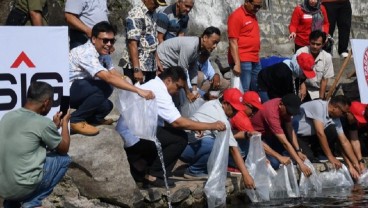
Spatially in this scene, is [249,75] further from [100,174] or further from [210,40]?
[100,174]

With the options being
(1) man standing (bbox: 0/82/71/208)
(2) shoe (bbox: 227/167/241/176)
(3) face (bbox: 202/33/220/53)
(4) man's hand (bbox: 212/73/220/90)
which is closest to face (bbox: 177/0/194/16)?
(3) face (bbox: 202/33/220/53)

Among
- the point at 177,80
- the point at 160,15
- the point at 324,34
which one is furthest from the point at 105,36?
the point at 324,34

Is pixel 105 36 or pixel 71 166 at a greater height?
pixel 105 36

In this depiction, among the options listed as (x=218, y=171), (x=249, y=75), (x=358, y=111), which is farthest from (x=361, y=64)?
(x=218, y=171)

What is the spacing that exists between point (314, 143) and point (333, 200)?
1.57 m

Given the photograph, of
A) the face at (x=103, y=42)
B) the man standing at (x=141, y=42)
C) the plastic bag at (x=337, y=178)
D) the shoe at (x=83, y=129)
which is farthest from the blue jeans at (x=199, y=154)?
the plastic bag at (x=337, y=178)

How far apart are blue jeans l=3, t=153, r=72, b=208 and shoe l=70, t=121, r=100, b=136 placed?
3.19 feet

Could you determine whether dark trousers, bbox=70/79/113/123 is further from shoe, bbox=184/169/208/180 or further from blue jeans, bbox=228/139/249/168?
blue jeans, bbox=228/139/249/168

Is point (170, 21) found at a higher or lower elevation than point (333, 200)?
higher

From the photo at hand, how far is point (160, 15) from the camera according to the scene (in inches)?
393

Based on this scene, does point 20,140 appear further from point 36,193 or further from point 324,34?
point 324,34

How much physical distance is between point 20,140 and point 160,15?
13.0ft

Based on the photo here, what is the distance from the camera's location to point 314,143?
10.5 m

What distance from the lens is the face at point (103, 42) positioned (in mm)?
7855
